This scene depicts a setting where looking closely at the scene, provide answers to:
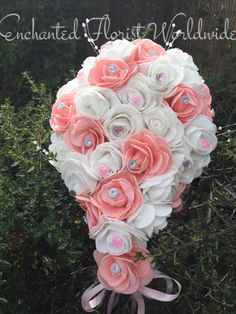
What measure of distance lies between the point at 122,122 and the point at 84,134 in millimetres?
115

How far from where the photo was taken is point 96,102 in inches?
55.0

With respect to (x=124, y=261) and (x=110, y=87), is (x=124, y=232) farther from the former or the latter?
(x=110, y=87)

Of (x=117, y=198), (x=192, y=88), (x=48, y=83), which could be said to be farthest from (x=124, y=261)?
(x=48, y=83)

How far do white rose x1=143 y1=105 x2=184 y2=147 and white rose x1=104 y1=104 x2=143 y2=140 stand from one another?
0.09 feet

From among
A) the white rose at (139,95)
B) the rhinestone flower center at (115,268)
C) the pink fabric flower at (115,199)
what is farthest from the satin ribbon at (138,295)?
the white rose at (139,95)

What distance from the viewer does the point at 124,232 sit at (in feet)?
4.31

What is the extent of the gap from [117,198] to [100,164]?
3.9 inches

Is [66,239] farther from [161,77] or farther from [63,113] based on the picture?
[161,77]

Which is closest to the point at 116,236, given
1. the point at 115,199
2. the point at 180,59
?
the point at 115,199

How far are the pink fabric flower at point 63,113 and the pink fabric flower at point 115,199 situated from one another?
0.21m

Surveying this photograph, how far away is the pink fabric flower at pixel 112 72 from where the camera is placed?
1.43m

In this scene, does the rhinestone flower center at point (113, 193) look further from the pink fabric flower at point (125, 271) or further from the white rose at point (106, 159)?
the pink fabric flower at point (125, 271)

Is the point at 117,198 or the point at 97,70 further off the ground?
the point at 97,70

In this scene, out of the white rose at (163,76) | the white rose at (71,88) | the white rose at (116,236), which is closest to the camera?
the white rose at (116,236)
